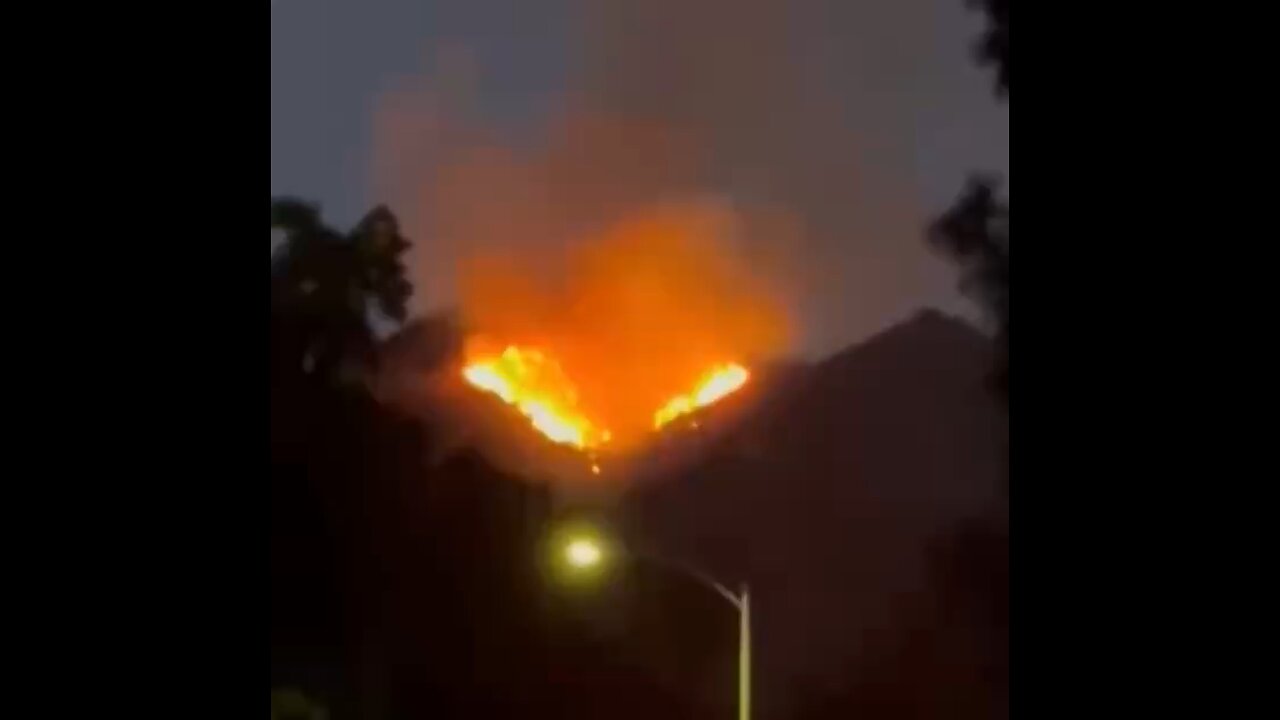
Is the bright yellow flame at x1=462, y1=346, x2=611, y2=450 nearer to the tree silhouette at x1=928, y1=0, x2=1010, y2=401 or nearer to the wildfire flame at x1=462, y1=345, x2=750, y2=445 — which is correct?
the wildfire flame at x1=462, y1=345, x2=750, y2=445

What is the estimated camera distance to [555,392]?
2112 cm

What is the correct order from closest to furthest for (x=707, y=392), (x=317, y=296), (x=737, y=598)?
(x=737, y=598)
(x=317, y=296)
(x=707, y=392)

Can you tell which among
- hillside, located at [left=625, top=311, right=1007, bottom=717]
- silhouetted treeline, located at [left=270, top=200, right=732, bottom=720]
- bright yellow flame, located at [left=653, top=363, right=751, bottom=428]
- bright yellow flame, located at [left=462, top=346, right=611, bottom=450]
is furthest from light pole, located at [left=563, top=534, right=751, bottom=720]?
bright yellow flame, located at [left=653, top=363, right=751, bottom=428]

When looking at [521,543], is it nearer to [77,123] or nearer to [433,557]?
[433,557]

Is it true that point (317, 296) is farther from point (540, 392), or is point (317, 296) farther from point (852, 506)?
point (852, 506)

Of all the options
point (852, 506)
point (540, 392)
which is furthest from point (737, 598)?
point (540, 392)

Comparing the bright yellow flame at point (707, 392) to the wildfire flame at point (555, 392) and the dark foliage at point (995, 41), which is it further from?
the dark foliage at point (995, 41)

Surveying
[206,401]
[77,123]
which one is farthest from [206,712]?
[77,123]

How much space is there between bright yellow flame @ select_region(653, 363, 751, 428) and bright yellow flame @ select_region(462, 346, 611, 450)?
875 millimetres

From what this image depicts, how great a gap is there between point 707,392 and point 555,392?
2064 millimetres

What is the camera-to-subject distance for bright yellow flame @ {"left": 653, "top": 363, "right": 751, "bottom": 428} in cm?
2100

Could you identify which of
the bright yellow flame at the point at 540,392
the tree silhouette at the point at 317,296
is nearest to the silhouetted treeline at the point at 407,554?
the tree silhouette at the point at 317,296

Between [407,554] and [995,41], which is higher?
[995,41]

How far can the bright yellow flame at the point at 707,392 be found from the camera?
2100cm
